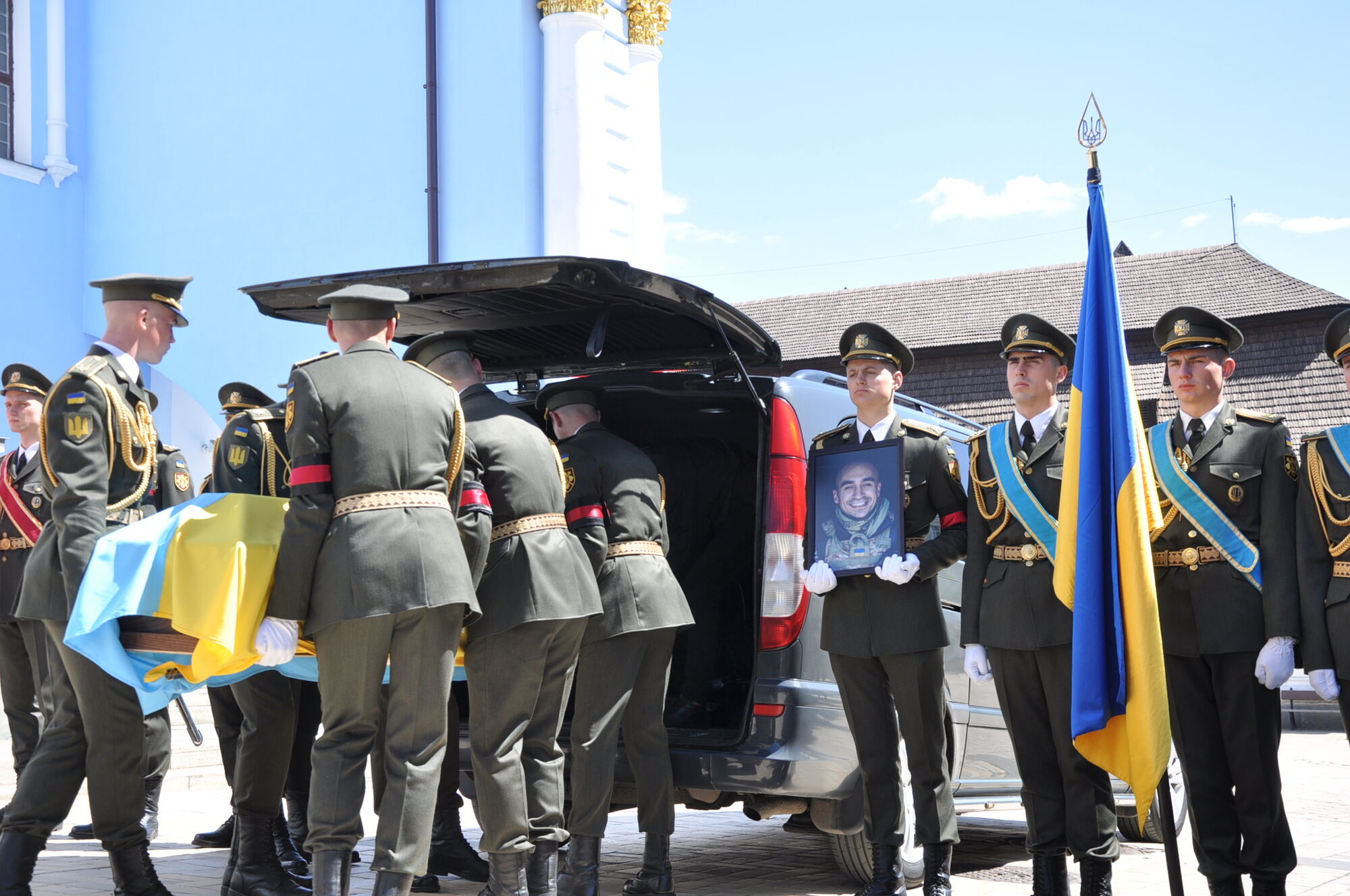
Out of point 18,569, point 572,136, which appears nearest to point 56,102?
point 572,136

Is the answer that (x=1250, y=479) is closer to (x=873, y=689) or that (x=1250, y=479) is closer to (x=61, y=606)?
(x=873, y=689)

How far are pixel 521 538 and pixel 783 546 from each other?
994 mm

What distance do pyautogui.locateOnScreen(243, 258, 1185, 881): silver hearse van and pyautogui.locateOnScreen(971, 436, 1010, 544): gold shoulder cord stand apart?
2.14 feet

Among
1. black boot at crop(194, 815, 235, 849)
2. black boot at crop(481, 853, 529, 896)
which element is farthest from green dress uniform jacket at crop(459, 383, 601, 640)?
black boot at crop(194, 815, 235, 849)

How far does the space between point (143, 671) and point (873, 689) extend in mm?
2610

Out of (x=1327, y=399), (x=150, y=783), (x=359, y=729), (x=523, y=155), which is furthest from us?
(x=1327, y=399)

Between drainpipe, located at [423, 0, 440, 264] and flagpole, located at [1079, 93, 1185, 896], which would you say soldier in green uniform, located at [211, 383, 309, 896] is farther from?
drainpipe, located at [423, 0, 440, 264]

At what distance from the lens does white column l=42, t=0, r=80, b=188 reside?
492 inches

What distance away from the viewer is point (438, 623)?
168 inches

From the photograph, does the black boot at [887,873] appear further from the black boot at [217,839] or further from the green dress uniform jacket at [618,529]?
the black boot at [217,839]

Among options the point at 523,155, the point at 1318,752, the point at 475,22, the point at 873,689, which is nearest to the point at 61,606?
the point at 873,689

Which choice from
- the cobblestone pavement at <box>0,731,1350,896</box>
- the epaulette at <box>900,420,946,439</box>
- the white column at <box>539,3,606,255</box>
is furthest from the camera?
the white column at <box>539,3,606,255</box>

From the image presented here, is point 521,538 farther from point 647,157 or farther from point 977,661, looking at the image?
point 647,157

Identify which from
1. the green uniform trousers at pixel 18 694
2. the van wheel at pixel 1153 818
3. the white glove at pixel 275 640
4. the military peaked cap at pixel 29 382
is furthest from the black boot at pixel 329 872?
the military peaked cap at pixel 29 382
